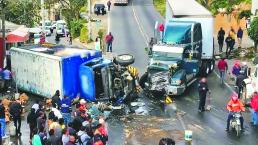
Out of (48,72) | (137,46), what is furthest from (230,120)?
(137,46)

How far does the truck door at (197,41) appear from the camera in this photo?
32.5 m

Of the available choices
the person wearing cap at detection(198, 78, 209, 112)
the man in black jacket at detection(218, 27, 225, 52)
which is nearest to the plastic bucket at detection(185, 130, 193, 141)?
the person wearing cap at detection(198, 78, 209, 112)

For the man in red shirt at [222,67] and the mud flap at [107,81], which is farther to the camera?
the man in red shirt at [222,67]

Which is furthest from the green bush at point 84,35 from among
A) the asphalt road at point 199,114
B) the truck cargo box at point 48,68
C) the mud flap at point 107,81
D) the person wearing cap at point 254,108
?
the person wearing cap at point 254,108

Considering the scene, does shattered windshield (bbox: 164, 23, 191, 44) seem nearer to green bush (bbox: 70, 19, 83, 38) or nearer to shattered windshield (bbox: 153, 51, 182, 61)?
shattered windshield (bbox: 153, 51, 182, 61)

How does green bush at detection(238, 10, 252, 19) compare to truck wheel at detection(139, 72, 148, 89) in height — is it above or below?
above

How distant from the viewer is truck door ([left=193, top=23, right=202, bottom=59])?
107 feet

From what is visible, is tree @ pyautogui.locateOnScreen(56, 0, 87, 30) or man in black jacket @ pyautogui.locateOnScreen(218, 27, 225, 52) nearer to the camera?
man in black jacket @ pyautogui.locateOnScreen(218, 27, 225, 52)

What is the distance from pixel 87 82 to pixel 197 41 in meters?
8.29

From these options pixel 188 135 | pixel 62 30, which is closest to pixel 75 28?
pixel 62 30

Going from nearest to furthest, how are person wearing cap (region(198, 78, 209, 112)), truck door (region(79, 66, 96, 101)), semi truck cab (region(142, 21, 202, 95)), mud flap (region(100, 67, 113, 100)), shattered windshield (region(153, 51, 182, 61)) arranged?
person wearing cap (region(198, 78, 209, 112)) → mud flap (region(100, 67, 113, 100)) → truck door (region(79, 66, 96, 101)) → semi truck cab (region(142, 21, 202, 95)) → shattered windshield (region(153, 51, 182, 61))

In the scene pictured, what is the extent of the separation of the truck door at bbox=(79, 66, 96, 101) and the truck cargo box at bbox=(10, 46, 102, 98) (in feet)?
1.16

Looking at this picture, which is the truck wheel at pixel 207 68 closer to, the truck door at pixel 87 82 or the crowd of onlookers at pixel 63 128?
the truck door at pixel 87 82

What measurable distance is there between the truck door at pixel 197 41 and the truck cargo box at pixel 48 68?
605 cm
